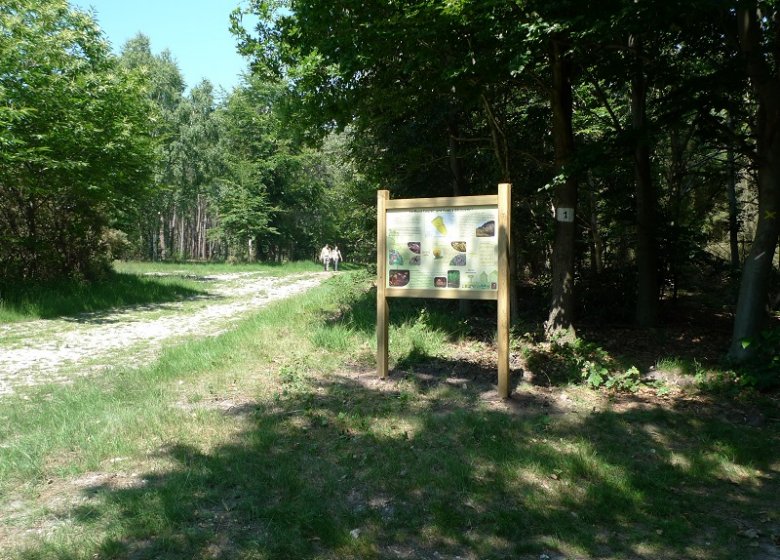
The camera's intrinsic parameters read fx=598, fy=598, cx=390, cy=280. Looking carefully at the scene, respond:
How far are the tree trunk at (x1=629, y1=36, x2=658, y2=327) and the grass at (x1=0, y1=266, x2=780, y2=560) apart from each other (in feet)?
14.1

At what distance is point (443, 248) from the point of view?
6.69 meters

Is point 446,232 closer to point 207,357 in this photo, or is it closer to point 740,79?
point 207,357

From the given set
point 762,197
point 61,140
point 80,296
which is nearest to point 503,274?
point 762,197

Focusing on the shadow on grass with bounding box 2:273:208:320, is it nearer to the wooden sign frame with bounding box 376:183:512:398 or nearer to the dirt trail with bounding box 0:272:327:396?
the dirt trail with bounding box 0:272:327:396

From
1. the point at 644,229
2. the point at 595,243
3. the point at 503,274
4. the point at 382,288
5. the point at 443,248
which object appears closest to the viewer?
the point at 503,274

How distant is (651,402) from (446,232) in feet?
9.65

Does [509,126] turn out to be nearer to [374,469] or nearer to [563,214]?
[563,214]

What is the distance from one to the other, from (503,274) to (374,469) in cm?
258

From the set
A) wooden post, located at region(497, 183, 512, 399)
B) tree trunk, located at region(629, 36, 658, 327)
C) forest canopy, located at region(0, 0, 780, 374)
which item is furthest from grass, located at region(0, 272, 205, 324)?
tree trunk, located at region(629, 36, 658, 327)

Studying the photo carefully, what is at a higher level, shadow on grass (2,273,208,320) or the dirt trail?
shadow on grass (2,273,208,320)

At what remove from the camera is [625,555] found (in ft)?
11.6

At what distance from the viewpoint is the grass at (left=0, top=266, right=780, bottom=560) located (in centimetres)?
369

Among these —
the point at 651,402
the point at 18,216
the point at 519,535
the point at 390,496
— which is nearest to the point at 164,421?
the point at 390,496

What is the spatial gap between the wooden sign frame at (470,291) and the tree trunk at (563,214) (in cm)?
249
